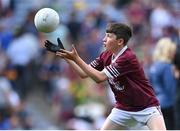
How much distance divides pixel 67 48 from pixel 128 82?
7.72 metres

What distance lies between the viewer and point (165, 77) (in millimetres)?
12305

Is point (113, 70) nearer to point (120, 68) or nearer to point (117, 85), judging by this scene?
point (120, 68)

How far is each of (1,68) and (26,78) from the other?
56cm

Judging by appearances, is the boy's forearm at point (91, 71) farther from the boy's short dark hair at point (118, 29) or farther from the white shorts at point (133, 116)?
the white shorts at point (133, 116)

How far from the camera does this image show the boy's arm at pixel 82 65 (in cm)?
905

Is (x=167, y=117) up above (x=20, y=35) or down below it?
below

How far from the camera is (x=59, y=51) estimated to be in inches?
358

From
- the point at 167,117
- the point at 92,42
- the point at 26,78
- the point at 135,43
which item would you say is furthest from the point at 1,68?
the point at 167,117

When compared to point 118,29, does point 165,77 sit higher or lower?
lower

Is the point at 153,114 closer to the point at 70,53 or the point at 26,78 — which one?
the point at 70,53

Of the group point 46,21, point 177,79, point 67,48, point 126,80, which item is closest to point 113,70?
point 126,80

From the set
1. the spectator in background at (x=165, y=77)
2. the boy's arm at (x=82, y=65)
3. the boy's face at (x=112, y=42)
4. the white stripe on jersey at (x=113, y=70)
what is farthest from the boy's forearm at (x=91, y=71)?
the spectator in background at (x=165, y=77)

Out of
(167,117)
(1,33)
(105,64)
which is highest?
(1,33)

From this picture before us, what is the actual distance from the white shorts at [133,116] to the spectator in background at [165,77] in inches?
86.1
